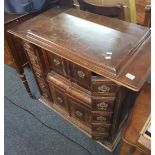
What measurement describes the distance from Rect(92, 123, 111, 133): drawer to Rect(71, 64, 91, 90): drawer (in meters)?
0.26

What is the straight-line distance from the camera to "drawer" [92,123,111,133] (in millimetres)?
1211

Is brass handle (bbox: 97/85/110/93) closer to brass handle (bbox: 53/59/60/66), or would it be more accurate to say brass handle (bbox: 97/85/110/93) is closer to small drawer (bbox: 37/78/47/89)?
brass handle (bbox: 53/59/60/66)

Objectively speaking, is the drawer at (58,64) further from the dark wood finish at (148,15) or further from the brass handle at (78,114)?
the dark wood finish at (148,15)

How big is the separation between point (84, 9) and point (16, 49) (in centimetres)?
59

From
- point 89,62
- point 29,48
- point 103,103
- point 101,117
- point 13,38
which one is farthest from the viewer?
point 13,38

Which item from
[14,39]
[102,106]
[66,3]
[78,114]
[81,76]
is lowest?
[78,114]

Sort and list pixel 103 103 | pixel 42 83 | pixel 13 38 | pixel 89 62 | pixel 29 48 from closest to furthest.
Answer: pixel 89 62
pixel 103 103
pixel 29 48
pixel 13 38
pixel 42 83

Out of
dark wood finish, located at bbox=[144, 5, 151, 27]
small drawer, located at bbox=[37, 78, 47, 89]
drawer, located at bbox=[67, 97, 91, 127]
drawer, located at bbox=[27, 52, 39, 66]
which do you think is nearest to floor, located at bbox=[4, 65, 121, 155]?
drawer, located at bbox=[67, 97, 91, 127]

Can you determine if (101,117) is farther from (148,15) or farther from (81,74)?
(148,15)

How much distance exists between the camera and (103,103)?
3.48ft

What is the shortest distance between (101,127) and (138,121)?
35cm

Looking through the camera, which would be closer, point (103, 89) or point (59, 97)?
point (103, 89)

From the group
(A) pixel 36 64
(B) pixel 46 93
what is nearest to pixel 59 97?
(B) pixel 46 93

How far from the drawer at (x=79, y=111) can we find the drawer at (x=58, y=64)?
0.19m
